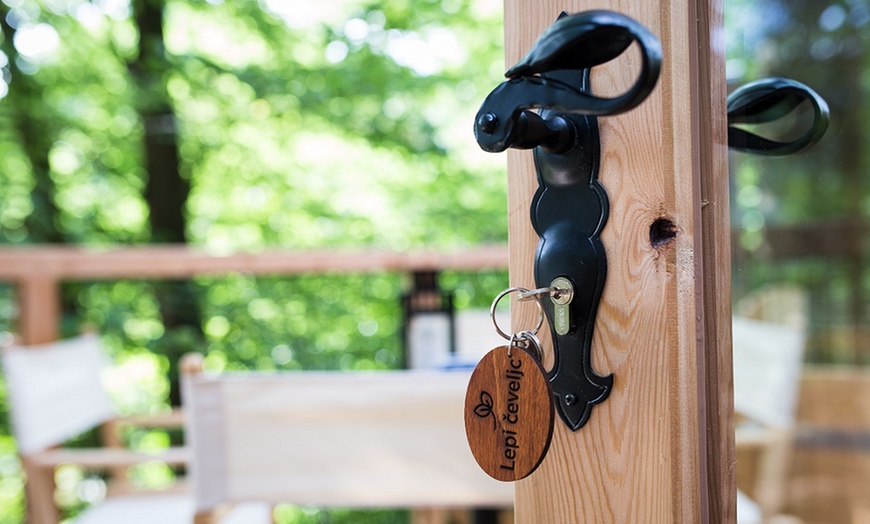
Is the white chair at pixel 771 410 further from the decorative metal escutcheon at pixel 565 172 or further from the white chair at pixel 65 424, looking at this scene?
the white chair at pixel 65 424

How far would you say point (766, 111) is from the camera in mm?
576

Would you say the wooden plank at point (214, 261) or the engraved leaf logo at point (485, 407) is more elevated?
the wooden plank at point (214, 261)

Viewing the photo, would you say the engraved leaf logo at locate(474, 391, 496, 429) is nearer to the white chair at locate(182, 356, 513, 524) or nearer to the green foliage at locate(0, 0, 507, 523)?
the white chair at locate(182, 356, 513, 524)

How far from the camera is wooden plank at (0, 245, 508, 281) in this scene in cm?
219

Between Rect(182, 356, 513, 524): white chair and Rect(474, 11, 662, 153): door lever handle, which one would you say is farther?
Rect(182, 356, 513, 524): white chair

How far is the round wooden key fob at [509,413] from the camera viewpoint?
46cm

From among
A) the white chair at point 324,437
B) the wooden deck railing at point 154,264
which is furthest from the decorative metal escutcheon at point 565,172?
the wooden deck railing at point 154,264

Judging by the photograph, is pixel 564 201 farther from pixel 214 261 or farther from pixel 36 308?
pixel 36 308

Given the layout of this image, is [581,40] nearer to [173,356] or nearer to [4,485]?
[173,356]

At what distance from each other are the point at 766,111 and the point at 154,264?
2043mm

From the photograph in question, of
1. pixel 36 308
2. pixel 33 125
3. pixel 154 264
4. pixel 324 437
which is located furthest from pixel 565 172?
pixel 33 125

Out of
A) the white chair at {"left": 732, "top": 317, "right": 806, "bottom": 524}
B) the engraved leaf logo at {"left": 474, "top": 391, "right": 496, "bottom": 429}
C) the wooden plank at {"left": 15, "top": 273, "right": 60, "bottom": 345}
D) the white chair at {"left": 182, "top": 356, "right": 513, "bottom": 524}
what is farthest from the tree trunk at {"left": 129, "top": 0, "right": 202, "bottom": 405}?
the engraved leaf logo at {"left": 474, "top": 391, "right": 496, "bottom": 429}

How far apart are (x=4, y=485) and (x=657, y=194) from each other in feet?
13.8

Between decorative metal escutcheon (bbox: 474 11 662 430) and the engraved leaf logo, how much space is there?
1.7 inches
